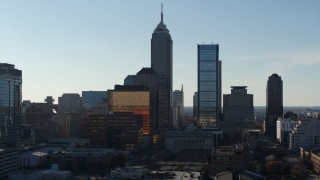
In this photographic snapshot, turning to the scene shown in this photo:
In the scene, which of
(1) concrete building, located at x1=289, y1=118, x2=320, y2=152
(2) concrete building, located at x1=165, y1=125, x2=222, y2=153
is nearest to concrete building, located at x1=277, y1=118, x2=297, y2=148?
(1) concrete building, located at x1=289, y1=118, x2=320, y2=152

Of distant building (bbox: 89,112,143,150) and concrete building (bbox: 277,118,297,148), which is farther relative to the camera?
concrete building (bbox: 277,118,297,148)

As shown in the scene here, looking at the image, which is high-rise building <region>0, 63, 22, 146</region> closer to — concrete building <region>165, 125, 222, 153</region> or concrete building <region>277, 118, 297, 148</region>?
concrete building <region>165, 125, 222, 153</region>

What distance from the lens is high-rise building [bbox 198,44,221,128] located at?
479ft

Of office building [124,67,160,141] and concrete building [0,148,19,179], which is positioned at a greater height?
office building [124,67,160,141]

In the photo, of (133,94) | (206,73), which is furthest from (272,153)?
(206,73)

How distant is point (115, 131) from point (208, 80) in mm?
47420

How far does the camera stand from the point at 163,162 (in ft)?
288

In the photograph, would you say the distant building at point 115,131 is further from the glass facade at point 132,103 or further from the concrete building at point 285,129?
the concrete building at point 285,129

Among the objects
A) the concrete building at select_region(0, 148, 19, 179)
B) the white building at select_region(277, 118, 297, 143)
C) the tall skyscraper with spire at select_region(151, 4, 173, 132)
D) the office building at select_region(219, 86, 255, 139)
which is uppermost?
the tall skyscraper with spire at select_region(151, 4, 173, 132)

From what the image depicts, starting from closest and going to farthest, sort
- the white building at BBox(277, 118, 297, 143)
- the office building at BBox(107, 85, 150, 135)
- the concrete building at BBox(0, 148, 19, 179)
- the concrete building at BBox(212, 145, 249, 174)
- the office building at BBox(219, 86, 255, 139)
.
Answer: the concrete building at BBox(212, 145, 249, 174), the concrete building at BBox(0, 148, 19, 179), the white building at BBox(277, 118, 297, 143), the office building at BBox(107, 85, 150, 135), the office building at BBox(219, 86, 255, 139)

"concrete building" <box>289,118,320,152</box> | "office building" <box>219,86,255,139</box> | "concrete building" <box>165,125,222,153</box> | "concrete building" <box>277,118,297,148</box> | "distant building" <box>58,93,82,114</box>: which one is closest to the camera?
"concrete building" <box>289,118,320,152</box>

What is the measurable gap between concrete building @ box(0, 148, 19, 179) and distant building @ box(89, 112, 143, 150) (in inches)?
1264

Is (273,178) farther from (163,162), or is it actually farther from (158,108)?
(158,108)

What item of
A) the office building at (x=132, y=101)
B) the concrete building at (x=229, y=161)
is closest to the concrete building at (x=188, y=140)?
the office building at (x=132, y=101)
